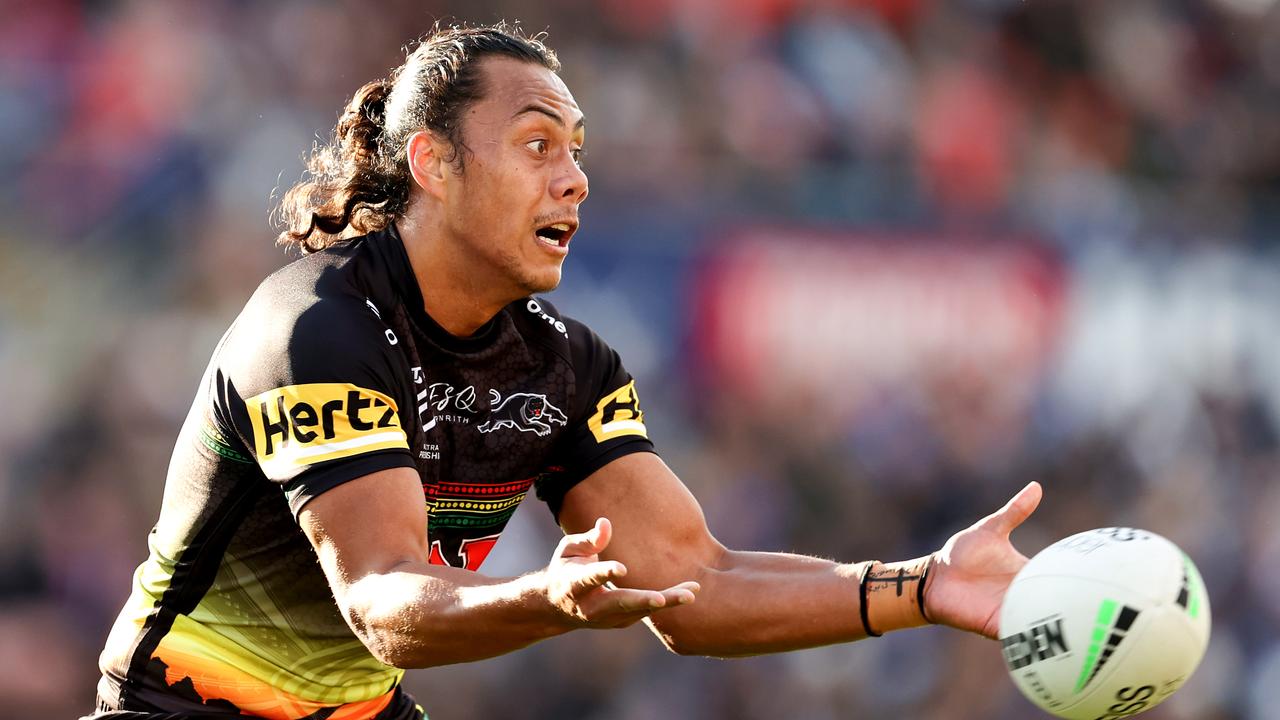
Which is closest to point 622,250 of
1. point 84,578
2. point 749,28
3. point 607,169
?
point 607,169

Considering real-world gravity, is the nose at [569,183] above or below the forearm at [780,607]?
above

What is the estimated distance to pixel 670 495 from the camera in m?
5.07

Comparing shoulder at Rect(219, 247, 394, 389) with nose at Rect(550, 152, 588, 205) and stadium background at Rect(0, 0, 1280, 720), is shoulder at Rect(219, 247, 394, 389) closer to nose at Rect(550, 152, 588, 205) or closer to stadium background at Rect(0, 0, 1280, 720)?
nose at Rect(550, 152, 588, 205)

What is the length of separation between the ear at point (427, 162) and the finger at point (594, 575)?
1.96 meters

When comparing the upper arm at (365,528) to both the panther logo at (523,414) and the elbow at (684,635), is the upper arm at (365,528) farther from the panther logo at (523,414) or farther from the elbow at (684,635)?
the elbow at (684,635)

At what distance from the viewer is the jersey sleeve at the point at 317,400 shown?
13.4 ft

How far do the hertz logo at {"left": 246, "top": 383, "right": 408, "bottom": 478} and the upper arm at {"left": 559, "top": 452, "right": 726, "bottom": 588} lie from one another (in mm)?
1056

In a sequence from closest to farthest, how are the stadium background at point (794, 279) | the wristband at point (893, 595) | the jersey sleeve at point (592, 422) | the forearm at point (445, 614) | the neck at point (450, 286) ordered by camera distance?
the forearm at point (445, 614)
the wristband at point (893, 595)
the neck at point (450, 286)
the jersey sleeve at point (592, 422)
the stadium background at point (794, 279)

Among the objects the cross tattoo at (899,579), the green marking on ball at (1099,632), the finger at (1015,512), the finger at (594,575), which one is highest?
the finger at (1015,512)

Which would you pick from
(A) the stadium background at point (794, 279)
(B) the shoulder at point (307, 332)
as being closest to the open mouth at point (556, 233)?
(B) the shoulder at point (307, 332)

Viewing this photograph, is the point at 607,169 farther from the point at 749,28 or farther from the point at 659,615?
the point at 659,615

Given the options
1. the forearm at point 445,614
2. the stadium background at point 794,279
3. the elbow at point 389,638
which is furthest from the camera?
the stadium background at point 794,279

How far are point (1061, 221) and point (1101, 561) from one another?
333 inches

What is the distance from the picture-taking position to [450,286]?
4.87 metres
